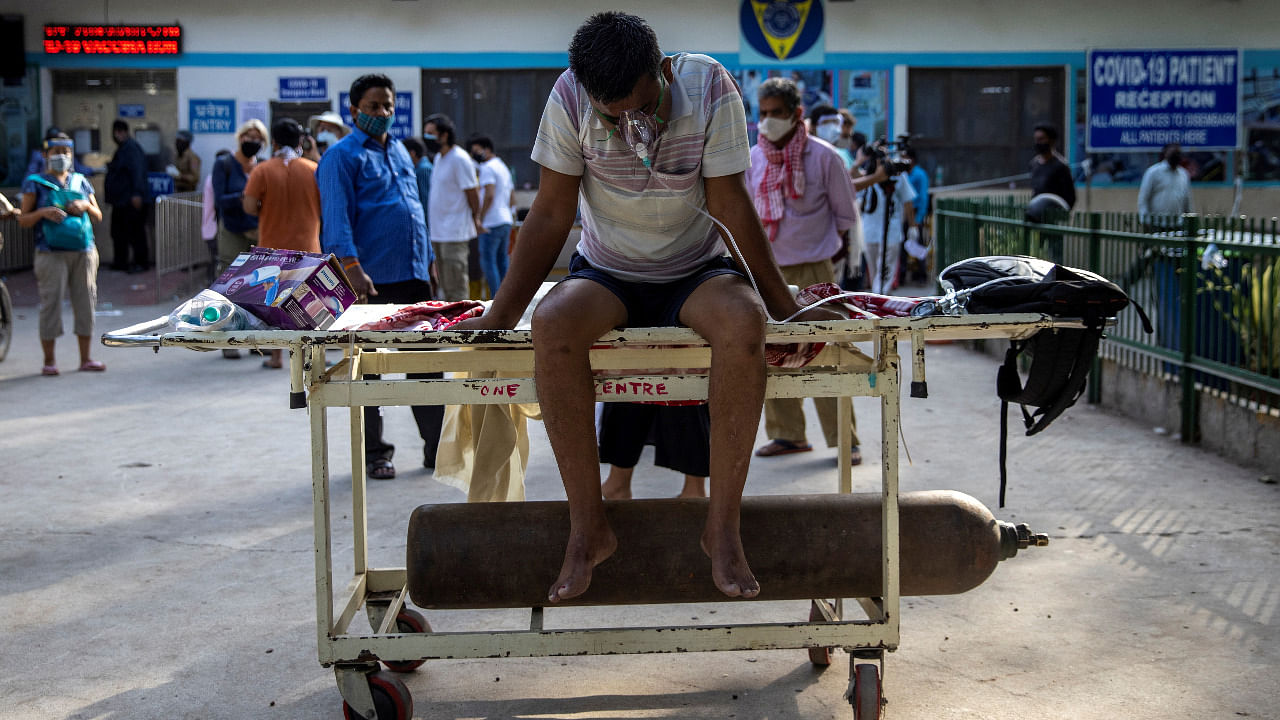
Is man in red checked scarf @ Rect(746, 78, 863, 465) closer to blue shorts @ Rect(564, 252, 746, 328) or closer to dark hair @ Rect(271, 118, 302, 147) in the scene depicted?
blue shorts @ Rect(564, 252, 746, 328)

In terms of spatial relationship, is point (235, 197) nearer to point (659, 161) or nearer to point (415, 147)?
point (415, 147)

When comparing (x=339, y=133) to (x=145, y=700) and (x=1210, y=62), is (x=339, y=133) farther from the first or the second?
(x=1210, y=62)

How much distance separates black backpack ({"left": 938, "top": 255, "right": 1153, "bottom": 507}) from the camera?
295 cm

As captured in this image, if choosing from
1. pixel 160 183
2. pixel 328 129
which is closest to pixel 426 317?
pixel 328 129

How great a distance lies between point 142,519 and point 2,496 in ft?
2.85

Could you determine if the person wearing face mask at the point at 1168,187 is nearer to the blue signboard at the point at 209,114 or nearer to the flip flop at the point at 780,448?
the flip flop at the point at 780,448

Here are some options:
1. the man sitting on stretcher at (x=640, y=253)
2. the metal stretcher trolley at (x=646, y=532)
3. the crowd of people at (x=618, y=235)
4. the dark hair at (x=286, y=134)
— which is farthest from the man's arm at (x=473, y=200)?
the man sitting on stretcher at (x=640, y=253)

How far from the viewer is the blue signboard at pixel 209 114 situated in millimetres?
16359

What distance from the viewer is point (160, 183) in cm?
1642

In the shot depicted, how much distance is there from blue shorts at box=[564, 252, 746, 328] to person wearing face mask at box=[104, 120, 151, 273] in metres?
14.3

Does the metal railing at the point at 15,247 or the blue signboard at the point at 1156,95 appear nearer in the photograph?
the metal railing at the point at 15,247

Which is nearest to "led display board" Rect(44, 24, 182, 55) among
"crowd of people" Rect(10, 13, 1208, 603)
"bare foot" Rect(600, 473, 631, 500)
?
"crowd of people" Rect(10, 13, 1208, 603)

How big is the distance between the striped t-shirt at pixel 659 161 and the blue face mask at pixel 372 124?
2766 mm

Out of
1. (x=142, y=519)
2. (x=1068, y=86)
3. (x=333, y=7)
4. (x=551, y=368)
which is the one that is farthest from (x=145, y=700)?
(x=1068, y=86)
